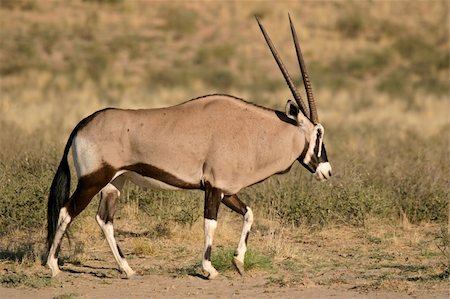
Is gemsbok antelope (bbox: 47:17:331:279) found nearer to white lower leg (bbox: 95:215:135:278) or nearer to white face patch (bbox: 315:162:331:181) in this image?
white lower leg (bbox: 95:215:135:278)

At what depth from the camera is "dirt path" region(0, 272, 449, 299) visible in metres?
8.66

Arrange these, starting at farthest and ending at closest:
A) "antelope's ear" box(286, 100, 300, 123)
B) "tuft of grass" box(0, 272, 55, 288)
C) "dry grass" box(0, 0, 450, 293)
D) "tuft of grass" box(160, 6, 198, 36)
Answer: "tuft of grass" box(160, 6, 198, 36) < "dry grass" box(0, 0, 450, 293) < "antelope's ear" box(286, 100, 300, 123) < "tuft of grass" box(0, 272, 55, 288)

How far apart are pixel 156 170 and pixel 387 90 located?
961 inches

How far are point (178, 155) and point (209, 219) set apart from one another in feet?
2.01

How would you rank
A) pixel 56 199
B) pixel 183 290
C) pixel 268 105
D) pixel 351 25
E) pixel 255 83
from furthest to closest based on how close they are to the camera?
pixel 351 25 < pixel 255 83 < pixel 268 105 < pixel 56 199 < pixel 183 290

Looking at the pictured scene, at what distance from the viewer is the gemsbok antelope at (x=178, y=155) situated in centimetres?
933

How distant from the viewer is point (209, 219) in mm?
9391

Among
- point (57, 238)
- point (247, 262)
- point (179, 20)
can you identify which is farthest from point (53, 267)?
point (179, 20)

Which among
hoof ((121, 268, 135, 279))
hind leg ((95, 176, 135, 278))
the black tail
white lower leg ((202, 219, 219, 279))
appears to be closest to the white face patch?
white lower leg ((202, 219, 219, 279))

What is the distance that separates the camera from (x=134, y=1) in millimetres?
41219

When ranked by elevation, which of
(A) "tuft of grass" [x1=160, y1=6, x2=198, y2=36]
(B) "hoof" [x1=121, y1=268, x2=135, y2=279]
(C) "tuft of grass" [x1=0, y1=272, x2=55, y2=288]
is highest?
(A) "tuft of grass" [x1=160, y1=6, x2=198, y2=36]

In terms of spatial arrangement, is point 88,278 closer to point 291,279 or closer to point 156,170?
point 156,170

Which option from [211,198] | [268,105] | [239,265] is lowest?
[239,265]

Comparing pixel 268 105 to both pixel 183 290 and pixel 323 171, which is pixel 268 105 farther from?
pixel 183 290
